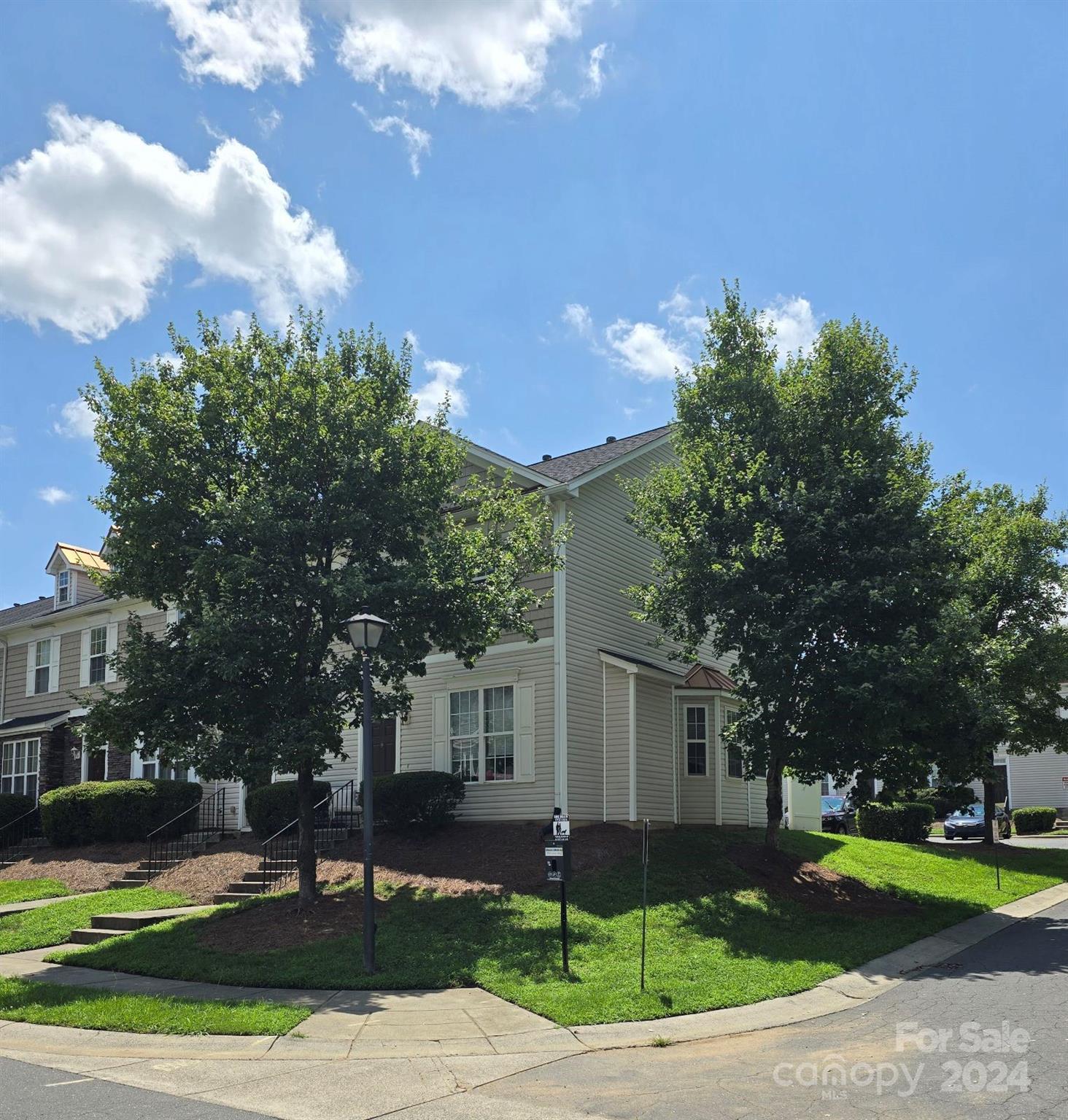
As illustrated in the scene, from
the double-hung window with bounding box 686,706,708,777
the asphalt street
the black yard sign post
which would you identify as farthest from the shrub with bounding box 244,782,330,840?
the asphalt street

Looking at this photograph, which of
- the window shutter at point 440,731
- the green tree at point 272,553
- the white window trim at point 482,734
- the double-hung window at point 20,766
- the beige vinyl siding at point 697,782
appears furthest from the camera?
the double-hung window at point 20,766

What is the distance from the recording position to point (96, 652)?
29.8 meters

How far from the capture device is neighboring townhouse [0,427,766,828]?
19891 mm

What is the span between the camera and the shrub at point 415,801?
63.7 feet

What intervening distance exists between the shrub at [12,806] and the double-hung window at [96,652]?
387 cm

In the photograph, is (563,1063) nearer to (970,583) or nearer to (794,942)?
(794,942)

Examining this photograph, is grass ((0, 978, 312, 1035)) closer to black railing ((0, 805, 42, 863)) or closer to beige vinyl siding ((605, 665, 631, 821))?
beige vinyl siding ((605, 665, 631, 821))

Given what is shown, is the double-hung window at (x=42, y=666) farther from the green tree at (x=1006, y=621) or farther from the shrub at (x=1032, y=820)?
the shrub at (x=1032, y=820)

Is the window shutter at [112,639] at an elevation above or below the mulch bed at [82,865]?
above

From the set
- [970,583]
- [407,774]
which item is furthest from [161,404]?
[970,583]

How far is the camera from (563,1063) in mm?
9094

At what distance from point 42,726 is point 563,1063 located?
24271 millimetres

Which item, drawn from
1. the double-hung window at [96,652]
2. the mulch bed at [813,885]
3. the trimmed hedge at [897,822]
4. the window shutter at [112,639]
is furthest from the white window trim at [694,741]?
the double-hung window at [96,652]

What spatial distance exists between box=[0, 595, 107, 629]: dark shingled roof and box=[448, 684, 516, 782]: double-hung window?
44.7 feet
